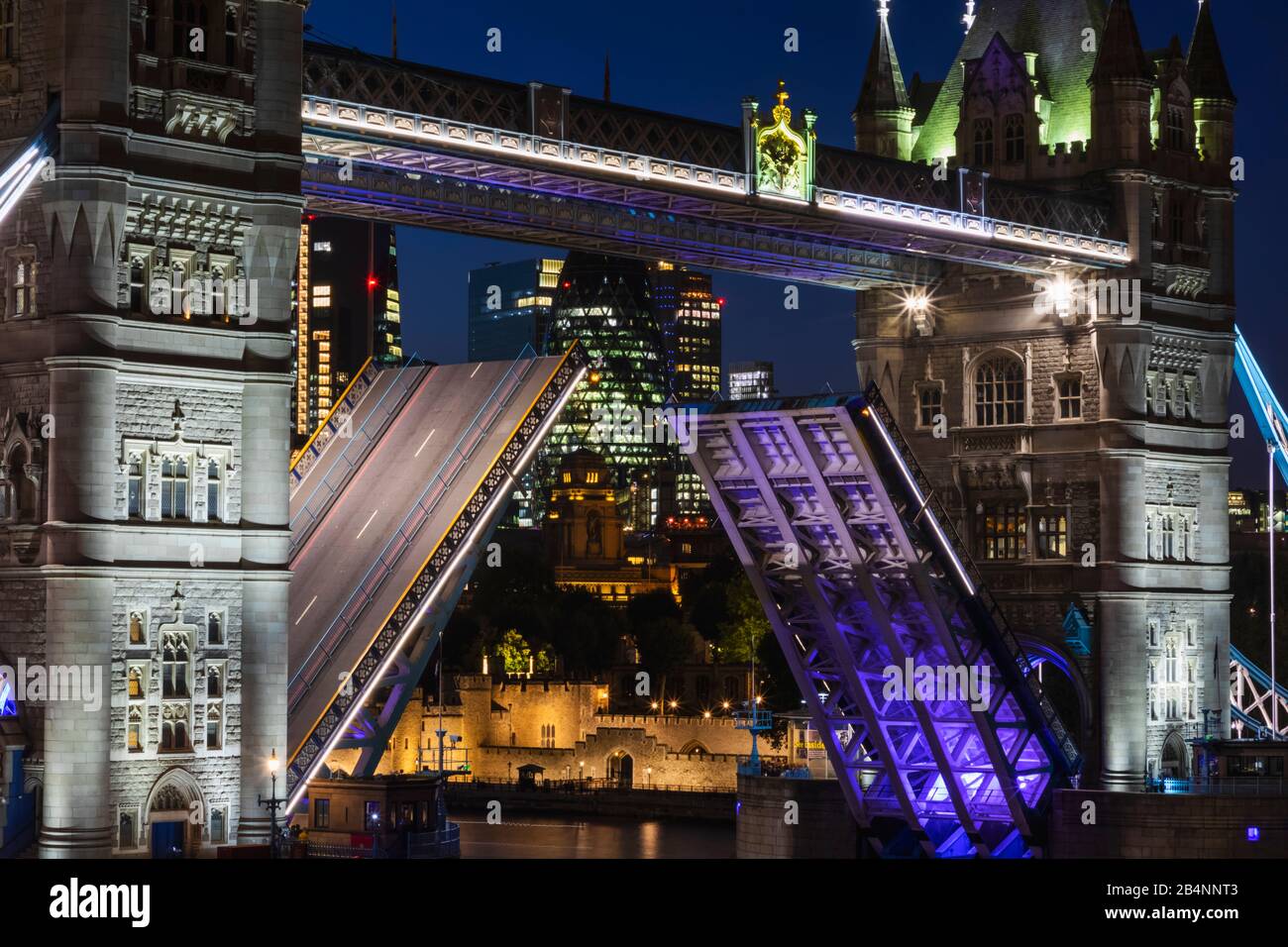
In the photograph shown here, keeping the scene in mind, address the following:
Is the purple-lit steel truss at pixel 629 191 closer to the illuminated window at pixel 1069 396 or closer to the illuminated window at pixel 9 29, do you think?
the illuminated window at pixel 1069 396

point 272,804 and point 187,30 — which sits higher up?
point 187,30

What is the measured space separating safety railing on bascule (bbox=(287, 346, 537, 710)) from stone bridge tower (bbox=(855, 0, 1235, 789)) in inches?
429

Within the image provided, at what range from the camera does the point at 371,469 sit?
4659 cm

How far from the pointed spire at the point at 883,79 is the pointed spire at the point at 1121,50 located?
469 cm

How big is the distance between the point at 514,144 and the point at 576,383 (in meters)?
6.37

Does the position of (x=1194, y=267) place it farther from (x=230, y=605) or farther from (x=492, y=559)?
(x=230, y=605)

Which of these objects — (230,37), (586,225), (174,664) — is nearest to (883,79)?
(586,225)

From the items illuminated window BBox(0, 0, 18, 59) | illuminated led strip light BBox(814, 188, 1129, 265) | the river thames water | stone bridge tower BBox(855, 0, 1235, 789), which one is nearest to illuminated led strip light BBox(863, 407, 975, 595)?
illuminated led strip light BBox(814, 188, 1129, 265)

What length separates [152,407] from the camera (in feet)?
115

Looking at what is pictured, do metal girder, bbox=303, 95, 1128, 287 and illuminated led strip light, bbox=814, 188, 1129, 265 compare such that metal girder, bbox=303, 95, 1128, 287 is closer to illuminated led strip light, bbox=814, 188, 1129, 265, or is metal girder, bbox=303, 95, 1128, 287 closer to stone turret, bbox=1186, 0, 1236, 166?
illuminated led strip light, bbox=814, 188, 1129, 265

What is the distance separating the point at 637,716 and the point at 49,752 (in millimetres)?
77983

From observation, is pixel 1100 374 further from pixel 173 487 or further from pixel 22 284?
pixel 22 284

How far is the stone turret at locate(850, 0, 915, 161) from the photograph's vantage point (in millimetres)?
55062

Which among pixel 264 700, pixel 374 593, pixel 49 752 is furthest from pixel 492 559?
pixel 49 752
